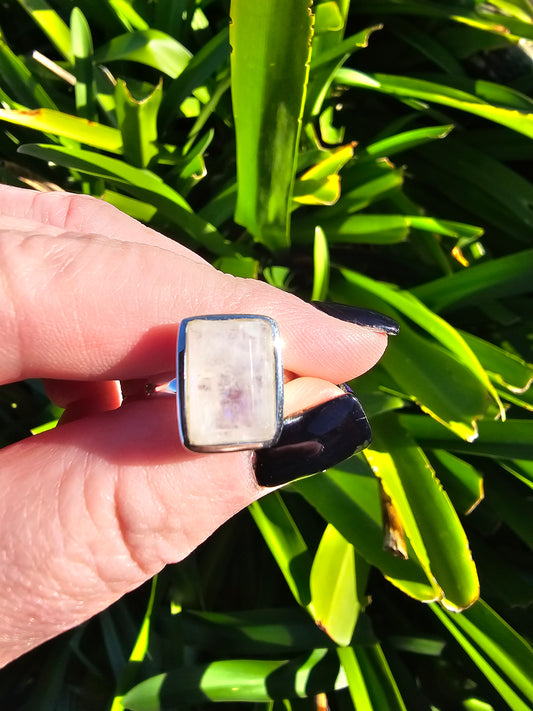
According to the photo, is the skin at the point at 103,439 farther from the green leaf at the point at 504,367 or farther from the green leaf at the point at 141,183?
the green leaf at the point at 504,367

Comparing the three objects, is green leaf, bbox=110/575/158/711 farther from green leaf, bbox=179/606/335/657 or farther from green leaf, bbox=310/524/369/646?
green leaf, bbox=310/524/369/646

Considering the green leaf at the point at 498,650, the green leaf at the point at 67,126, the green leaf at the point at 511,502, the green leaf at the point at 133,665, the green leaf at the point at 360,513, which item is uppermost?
the green leaf at the point at 67,126

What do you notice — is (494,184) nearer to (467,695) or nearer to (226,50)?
(226,50)

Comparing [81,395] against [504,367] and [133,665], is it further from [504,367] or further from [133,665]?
[504,367]

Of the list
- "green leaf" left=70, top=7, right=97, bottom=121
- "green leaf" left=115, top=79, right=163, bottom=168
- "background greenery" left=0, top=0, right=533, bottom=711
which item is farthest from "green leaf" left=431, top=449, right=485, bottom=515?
"green leaf" left=70, top=7, right=97, bottom=121

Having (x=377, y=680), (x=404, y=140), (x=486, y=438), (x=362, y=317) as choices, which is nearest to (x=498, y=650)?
(x=377, y=680)

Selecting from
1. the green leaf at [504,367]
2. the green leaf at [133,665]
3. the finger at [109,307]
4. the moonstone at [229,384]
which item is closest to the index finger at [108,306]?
the finger at [109,307]

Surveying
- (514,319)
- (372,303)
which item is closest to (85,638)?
(372,303)
